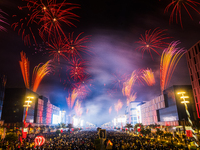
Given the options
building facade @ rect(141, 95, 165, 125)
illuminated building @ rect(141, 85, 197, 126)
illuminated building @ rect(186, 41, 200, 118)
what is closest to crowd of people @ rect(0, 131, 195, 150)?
illuminated building @ rect(186, 41, 200, 118)

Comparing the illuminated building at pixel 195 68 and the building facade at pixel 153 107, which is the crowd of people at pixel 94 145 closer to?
the illuminated building at pixel 195 68

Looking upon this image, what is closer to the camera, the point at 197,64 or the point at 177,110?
the point at 197,64

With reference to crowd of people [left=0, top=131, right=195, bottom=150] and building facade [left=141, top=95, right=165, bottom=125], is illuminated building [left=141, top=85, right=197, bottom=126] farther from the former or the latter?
crowd of people [left=0, top=131, right=195, bottom=150]

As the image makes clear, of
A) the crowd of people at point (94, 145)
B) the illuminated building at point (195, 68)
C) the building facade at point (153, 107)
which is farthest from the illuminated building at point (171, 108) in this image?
the crowd of people at point (94, 145)

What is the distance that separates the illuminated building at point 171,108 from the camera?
65.6 m

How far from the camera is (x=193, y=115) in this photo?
64125 mm

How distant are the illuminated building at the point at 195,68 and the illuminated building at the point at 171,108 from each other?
8.68m

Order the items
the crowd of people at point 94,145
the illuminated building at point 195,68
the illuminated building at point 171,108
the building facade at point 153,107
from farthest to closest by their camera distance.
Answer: the building facade at point 153,107 → the illuminated building at point 171,108 → the illuminated building at point 195,68 → the crowd of people at point 94,145

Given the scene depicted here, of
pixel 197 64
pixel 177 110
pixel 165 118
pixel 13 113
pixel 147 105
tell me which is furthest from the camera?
pixel 147 105

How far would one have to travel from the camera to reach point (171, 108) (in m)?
72.4

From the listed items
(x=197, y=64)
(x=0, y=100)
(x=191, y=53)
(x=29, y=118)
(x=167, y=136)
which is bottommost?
(x=167, y=136)

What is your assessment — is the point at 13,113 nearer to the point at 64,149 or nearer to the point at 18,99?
the point at 18,99

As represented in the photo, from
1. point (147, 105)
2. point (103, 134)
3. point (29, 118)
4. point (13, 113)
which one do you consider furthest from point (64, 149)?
point (147, 105)

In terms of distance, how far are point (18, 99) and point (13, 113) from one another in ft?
21.0
